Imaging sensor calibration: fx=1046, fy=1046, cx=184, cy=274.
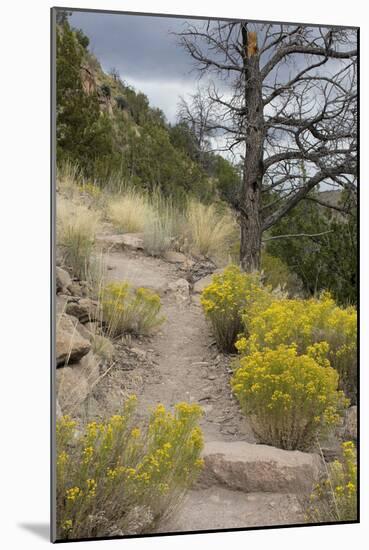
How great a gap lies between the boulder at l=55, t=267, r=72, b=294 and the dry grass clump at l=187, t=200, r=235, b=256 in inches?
40.8

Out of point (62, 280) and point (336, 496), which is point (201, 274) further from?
point (336, 496)

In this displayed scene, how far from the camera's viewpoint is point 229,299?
20.9 ft

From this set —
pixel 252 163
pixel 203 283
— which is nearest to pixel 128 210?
pixel 203 283

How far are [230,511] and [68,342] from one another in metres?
1.33

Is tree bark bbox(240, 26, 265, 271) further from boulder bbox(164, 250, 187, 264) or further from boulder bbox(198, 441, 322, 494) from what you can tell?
boulder bbox(198, 441, 322, 494)

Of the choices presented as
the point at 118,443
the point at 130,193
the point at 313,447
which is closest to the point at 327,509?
the point at 313,447

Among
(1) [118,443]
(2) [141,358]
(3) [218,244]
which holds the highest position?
(3) [218,244]

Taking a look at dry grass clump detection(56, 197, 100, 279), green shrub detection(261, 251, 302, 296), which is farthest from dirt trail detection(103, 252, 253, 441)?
green shrub detection(261, 251, 302, 296)

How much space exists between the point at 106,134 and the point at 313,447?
7.30 ft

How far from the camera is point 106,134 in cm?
614

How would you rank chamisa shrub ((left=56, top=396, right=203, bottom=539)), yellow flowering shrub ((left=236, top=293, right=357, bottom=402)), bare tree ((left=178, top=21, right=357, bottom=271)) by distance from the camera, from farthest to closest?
yellow flowering shrub ((left=236, top=293, right=357, bottom=402))
bare tree ((left=178, top=21, right=357, bottom=271))
chamisa shrub ((left=56, top=396, right=203, bottom=539))

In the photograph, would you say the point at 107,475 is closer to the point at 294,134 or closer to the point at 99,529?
the point at 99,529

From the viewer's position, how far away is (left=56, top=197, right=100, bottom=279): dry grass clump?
5.72m

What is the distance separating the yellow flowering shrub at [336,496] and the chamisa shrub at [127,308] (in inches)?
53.4
